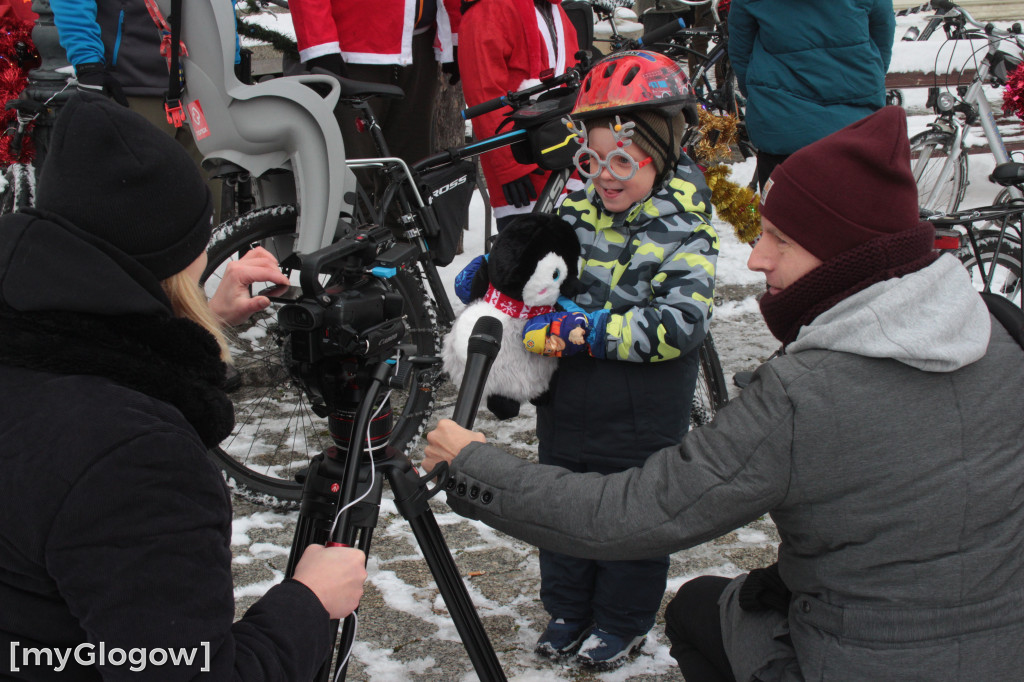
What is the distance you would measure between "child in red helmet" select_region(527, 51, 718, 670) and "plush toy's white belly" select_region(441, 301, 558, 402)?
9 cm

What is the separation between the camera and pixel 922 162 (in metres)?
6.59

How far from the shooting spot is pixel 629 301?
234 centimetres

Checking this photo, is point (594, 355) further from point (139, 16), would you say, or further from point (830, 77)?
point (139, 16)

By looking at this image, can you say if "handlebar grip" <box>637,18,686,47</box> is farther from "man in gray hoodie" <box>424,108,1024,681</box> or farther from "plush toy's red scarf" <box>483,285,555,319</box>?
"man in gray hoodie" <box>424,108,1024,681</box>

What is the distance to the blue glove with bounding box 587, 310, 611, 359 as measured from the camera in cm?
227

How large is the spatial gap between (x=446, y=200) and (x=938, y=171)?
4585 mm

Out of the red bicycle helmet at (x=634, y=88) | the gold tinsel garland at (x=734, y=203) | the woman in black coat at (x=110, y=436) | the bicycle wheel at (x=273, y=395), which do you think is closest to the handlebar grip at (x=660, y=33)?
the gold tinsel garland at (x=734, y=203)

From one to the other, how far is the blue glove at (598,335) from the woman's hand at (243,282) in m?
0.80

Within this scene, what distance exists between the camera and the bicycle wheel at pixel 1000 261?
491 cm

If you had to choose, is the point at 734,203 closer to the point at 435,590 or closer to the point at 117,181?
the point at 435,590

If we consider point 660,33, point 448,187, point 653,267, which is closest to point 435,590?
point 653,267

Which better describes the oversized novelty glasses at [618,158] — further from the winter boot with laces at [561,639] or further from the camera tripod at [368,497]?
the winter boot with laces at [561,639]

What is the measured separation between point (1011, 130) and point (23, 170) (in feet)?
30.9

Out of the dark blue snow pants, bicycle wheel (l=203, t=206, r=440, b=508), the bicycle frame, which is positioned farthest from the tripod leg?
the bicycle frame
